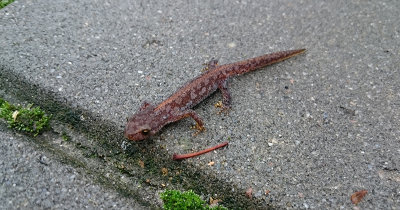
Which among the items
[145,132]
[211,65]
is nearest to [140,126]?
[145,132]

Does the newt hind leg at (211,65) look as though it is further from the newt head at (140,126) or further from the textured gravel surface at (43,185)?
the textured gravel surface at (43,185)

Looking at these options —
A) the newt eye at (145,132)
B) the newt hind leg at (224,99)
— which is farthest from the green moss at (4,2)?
the newt hind leg at (224,99)

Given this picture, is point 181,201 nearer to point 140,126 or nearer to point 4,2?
point 140,126

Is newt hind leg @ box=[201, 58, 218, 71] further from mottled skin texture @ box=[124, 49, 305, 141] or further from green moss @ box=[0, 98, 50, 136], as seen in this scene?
green moss @ box=[0, 98, 50, 136]

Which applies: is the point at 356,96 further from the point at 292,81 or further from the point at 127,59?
the point at 127,59

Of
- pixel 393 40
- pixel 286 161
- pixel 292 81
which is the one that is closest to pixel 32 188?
pixel 286 161
